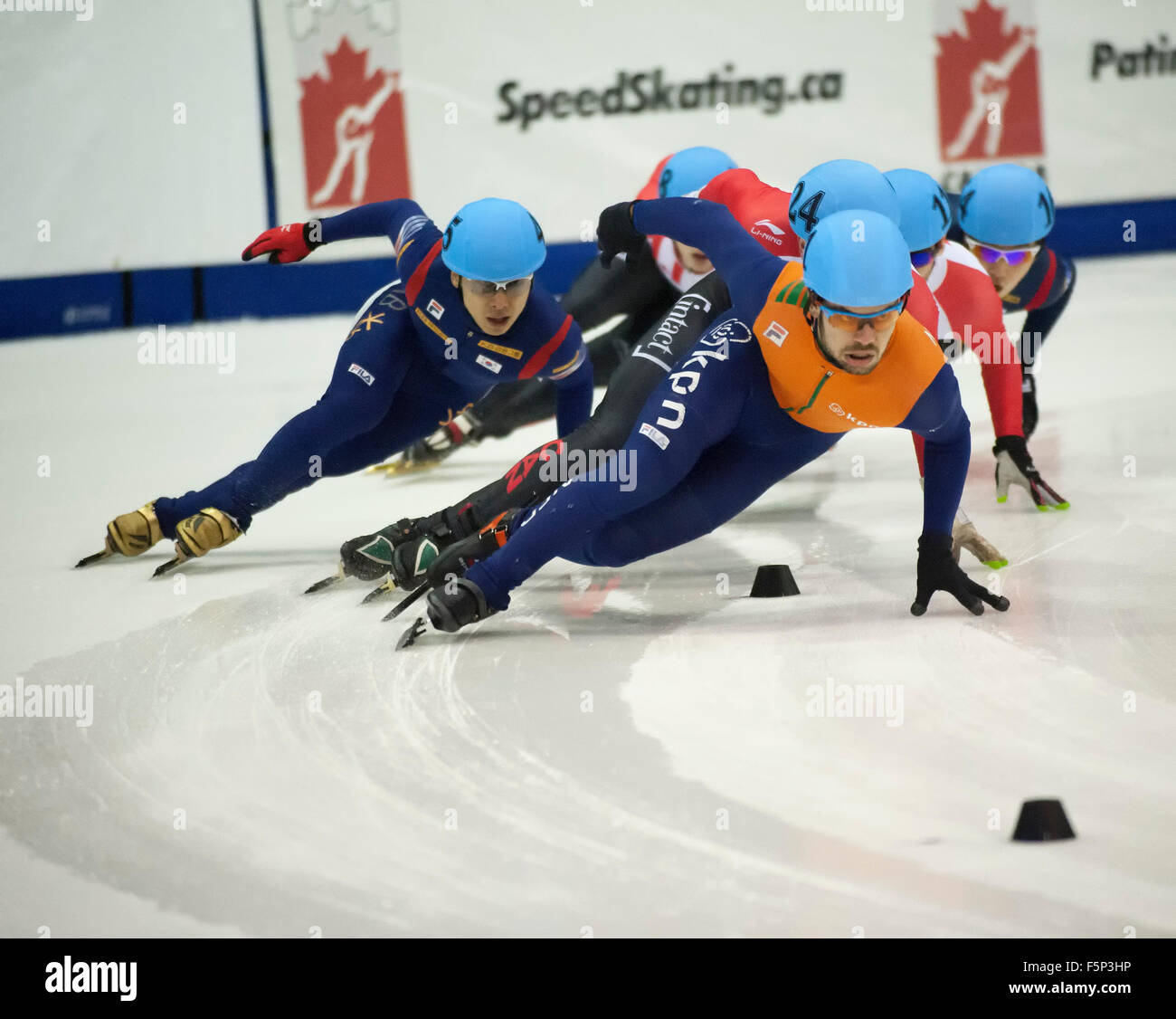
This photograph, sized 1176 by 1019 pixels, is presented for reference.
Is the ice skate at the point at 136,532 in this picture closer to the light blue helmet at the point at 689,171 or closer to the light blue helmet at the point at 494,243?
the light blue helmet at the point at 494,243

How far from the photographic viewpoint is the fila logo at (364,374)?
4273 mm

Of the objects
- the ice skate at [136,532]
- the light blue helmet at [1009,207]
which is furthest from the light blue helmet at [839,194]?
the ice skate at [136,532]

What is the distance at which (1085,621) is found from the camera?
3457mm

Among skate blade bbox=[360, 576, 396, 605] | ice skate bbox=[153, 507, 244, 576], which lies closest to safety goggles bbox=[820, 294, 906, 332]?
skate blade bbox=[360, 576, 396, 605]

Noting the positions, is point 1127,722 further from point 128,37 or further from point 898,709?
point 128,37

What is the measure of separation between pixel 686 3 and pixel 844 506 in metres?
5.63

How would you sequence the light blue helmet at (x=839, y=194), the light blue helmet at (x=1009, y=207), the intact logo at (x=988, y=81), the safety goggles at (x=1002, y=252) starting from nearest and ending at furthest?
the light blue helmet at (x=839, y=194) → the light blue helmet at (x=1009, y=207) → the safety goggles at (x=1002, y=252) → the intact logo at (x=988, y=81)

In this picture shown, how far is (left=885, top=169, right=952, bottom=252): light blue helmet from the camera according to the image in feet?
13.2

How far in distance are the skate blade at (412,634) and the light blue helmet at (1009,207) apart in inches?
98.0

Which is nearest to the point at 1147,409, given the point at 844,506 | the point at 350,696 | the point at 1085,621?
the point at 844,506

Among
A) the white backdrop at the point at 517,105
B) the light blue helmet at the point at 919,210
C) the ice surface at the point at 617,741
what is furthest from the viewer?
the white backdrop at the point at 517,105

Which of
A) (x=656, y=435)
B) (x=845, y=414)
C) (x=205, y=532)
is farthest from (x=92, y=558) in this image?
(x=845, y=414)

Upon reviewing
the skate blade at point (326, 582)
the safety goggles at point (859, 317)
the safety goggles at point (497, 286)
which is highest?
the safety goggles at point (497, 286)

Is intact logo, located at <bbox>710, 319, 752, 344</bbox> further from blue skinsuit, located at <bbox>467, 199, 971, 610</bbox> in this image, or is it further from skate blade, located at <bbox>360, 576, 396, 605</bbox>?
skate blade, located at <bbox>360, 576, 396, 605</bbox>
